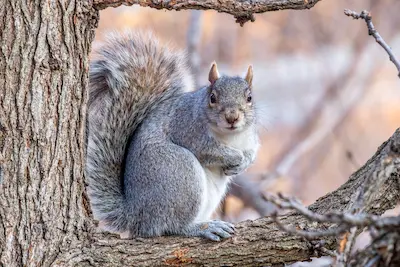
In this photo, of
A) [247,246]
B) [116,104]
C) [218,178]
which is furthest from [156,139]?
[247,246]

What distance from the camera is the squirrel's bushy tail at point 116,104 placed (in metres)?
2.50

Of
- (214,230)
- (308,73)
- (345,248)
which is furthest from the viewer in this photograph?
(308,73)

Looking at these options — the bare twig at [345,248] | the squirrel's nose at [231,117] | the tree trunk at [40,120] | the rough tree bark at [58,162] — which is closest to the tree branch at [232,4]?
the rough tree bark at [58,162]

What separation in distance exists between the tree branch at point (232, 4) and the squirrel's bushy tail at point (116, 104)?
19.0 inches

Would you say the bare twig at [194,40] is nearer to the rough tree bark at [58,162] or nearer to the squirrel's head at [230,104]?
the squirrel's head at [230,104]

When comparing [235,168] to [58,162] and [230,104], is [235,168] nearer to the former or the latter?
[230,104]

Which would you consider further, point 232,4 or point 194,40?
point 194,40

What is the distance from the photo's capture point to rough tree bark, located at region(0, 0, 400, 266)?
1963 millimetres

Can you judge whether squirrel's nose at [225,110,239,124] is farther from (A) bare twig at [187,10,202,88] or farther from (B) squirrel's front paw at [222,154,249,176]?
(A) bare twig at [187,10,202,88]

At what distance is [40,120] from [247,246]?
730 millimetres

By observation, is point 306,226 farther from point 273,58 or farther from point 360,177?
point 273,58

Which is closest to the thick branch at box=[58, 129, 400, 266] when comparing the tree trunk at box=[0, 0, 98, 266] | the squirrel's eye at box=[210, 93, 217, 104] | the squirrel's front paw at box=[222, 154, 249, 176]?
the tree trunk at box=[0, 0, 98, 266]

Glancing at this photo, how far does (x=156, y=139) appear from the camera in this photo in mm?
2520

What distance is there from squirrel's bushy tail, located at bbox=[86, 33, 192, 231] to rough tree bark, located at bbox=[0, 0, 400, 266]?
1.27 ft
